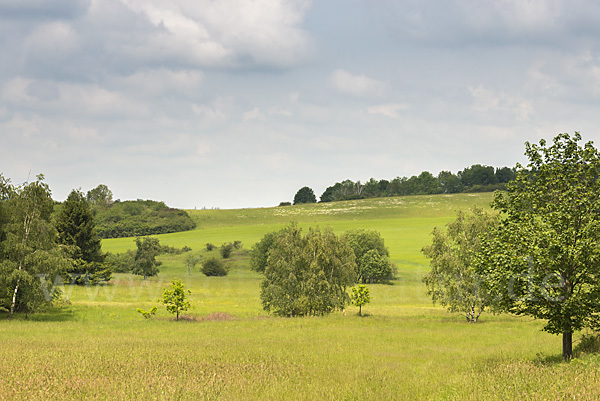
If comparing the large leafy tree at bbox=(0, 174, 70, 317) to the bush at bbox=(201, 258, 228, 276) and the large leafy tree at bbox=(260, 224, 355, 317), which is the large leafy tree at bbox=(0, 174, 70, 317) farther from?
the bush at bbox=(201, 258, 228, 276)

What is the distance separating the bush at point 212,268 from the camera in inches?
3735

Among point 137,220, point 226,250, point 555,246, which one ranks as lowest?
point 226,250

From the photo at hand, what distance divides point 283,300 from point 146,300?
76.1 ft

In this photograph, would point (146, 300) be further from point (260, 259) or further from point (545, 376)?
point (545, 376)

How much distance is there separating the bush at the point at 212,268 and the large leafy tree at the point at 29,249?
5668 centimetres

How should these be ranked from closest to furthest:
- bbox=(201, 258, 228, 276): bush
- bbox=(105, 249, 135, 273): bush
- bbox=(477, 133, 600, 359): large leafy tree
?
bbox=(477, 133, 600, 359): large leafy tree
bbox=(105, 249, 135, 273): bush
bbox=(201, 258, 228, 276): bush

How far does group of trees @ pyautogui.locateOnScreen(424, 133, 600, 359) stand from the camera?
15688mm

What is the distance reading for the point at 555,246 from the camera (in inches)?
612

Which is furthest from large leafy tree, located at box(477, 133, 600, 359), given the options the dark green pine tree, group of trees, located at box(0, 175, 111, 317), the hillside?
the hillside

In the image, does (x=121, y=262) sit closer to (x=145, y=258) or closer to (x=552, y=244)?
(x=145, y=258)

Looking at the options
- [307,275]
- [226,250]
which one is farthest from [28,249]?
[226,250]

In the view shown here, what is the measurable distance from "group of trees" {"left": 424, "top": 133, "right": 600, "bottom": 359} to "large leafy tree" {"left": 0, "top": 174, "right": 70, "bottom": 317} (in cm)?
3265

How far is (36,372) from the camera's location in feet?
42.5

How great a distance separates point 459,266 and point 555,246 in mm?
27157
